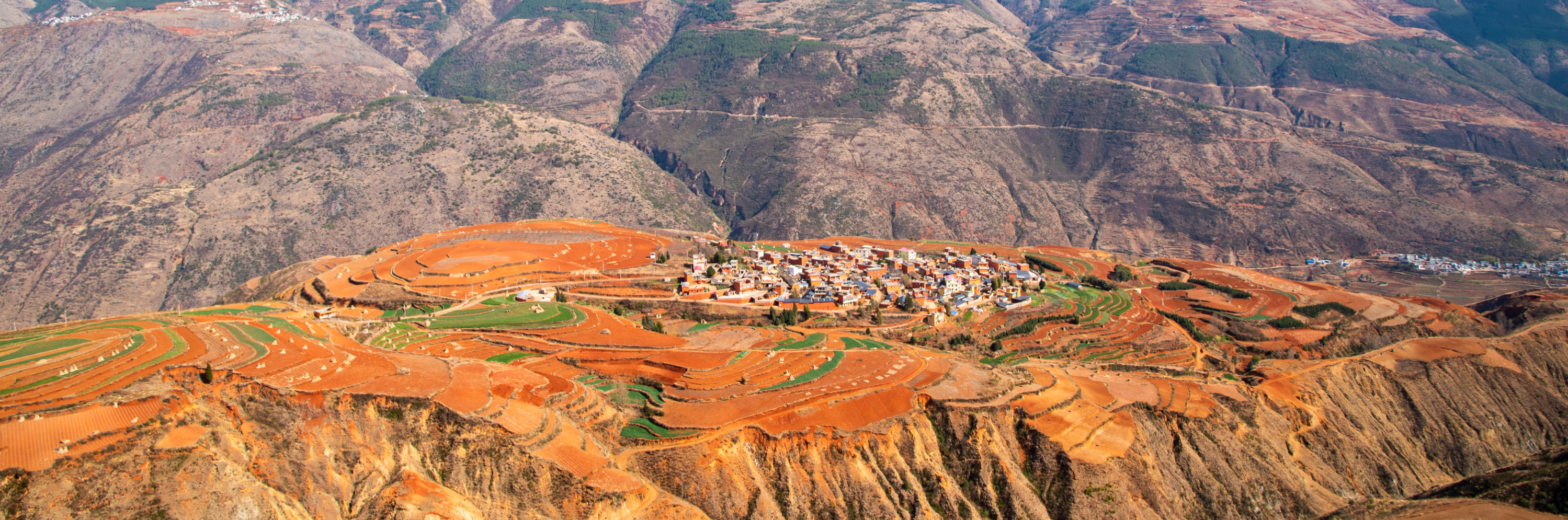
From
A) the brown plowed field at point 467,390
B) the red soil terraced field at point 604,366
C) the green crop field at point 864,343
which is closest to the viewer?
the red soil terraced field at point 604,366

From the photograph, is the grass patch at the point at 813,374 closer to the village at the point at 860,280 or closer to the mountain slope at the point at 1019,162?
the village at the point at 860,280

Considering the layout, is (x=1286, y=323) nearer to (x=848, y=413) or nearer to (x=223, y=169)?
(x=848, y=413)

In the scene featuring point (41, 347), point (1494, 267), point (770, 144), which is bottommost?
point (1494, 267)

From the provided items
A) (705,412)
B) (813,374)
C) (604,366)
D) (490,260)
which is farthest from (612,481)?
(490,260)

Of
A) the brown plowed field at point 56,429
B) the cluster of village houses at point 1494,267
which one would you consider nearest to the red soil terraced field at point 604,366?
the brown plowed field at point 56,429

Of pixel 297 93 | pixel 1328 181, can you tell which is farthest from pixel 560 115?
pixel 1328 181

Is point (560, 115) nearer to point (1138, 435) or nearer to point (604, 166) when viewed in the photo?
point (604, 166)
